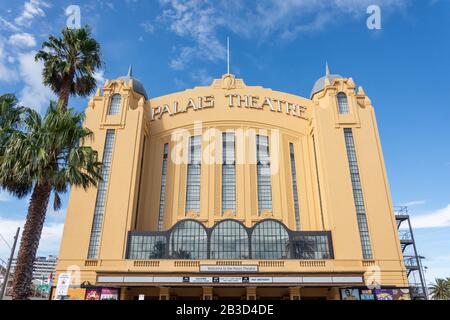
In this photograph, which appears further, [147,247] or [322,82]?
[322,82]

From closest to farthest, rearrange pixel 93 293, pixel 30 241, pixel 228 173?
1. pixel 30 241
2. pixel 93 293
3. pixel 228 173

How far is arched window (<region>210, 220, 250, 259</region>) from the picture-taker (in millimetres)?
35812

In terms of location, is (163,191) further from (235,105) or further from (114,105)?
(235,105)

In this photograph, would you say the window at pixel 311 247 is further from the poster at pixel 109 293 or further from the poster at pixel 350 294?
the poster at pixel 109 293

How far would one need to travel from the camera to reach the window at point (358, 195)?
119ft

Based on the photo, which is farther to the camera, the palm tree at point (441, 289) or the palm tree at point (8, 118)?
the palm tree at point (441, 289)

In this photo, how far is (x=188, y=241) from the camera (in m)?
36.7

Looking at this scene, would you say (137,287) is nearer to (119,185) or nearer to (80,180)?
(119,185)

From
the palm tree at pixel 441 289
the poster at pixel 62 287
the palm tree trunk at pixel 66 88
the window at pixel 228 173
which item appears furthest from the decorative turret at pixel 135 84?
the palm tree at pixel 441 289

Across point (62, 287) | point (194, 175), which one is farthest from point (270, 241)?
point (62, 287)

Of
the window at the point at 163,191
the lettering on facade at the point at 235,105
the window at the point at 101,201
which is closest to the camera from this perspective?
the window at the point at 101,201

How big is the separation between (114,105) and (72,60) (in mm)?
21372

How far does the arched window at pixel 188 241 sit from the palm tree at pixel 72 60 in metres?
18.8
